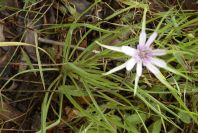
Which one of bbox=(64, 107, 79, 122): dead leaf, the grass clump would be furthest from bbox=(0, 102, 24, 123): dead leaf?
bbox=(64, 107, 79, 122): dead leaf

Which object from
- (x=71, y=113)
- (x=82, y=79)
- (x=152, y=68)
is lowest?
(x=71, y=113)

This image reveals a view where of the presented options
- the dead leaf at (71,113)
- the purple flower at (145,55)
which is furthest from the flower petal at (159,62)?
the dead leaf at (71,113)

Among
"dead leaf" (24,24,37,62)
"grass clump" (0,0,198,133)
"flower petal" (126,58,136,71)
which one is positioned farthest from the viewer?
"dead leaf" (24,24,37,62)

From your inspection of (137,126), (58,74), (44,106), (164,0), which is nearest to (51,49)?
(58,74)

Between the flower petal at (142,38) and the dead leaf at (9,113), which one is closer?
the flower petal at (142,38)

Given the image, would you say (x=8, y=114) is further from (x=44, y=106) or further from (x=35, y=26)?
(x=35, y=26)

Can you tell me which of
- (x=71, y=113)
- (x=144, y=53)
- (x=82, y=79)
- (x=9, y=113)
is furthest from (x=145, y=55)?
(x=9, y=113)

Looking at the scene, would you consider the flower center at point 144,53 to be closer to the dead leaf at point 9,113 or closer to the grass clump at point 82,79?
the grass clump at point 82,79

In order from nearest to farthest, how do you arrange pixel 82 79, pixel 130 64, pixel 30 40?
pixel 130 64, pixel 82 79, pixel 30 40

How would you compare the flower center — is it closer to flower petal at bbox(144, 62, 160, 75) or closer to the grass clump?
flower petal at bbox(144, 62, 160, 75)

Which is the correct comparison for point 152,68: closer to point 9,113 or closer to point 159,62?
point 159,62

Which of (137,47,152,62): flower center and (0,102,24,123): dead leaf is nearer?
(137,47,152,62): flower center

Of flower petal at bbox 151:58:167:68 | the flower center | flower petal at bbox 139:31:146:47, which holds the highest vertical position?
flower petal at bbox 139:31:146:47
